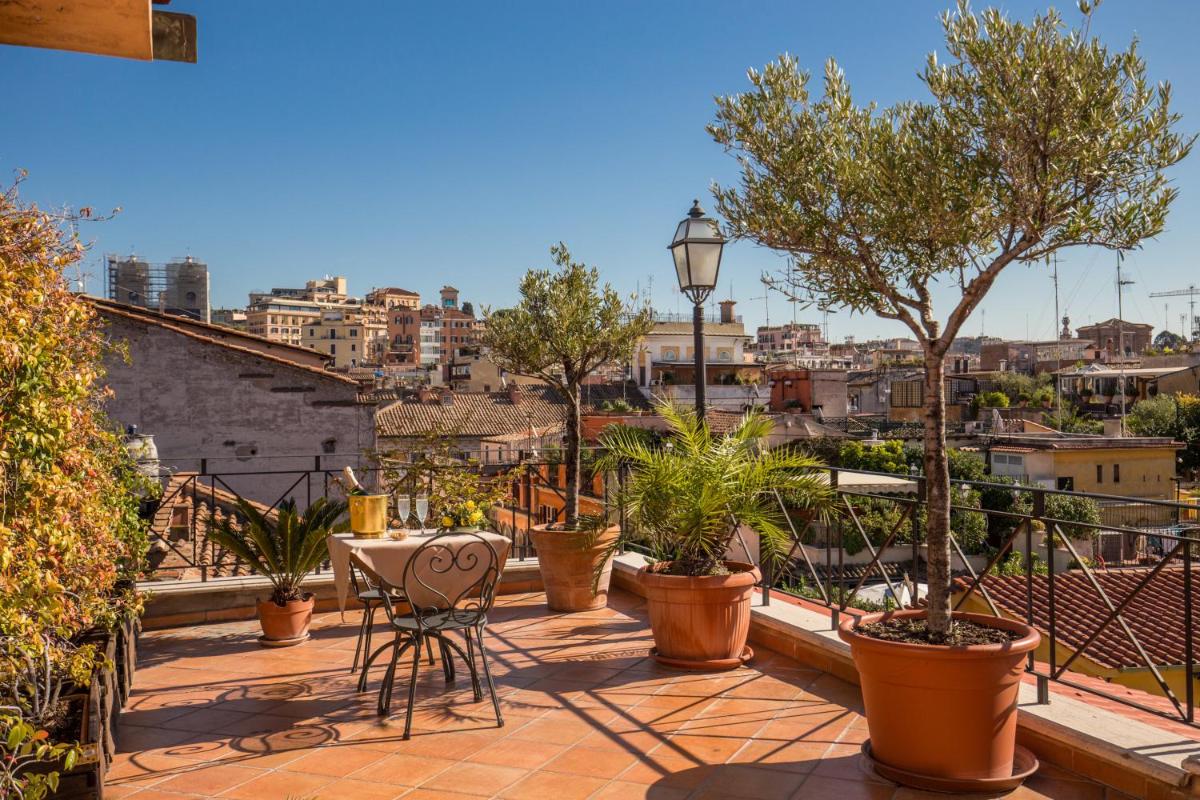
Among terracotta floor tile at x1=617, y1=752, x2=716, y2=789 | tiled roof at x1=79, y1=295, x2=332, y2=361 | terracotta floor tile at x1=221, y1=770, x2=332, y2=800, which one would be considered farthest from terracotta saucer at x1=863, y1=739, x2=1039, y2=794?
tiled roof at x1=79, y1=295, x2=332, y2=361

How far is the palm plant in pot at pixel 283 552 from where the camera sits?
18.0ft

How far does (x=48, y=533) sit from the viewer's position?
2.41 meters

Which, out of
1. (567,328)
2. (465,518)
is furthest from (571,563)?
(567,328)

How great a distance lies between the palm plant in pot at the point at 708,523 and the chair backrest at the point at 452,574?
0.89m

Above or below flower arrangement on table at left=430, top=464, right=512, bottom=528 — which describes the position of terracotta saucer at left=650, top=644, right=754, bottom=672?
below

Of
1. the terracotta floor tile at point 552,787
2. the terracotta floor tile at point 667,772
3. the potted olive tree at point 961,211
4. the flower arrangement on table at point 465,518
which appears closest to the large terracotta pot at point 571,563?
the flower arrangement on table at point 465,518

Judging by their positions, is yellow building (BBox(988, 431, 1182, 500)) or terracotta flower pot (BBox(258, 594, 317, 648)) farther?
yellow building (BBox(988, 431, 1182, 500))

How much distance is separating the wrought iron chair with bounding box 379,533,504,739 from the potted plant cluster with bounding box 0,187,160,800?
116 centimetres

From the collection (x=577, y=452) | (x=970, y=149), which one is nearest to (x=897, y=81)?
(x=970, y=149)

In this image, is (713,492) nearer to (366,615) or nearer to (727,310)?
(366,615)

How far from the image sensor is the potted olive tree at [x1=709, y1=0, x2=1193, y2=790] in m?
2.99

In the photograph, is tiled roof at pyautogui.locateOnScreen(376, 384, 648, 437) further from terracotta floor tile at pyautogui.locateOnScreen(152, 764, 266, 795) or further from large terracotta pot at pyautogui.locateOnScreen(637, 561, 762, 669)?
terracotta floor tile at pyautogui.locateOnScreen(152, 764, 266, 795)

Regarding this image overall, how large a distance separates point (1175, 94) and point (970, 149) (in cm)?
65

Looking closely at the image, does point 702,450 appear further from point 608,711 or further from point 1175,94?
point 1175,94
